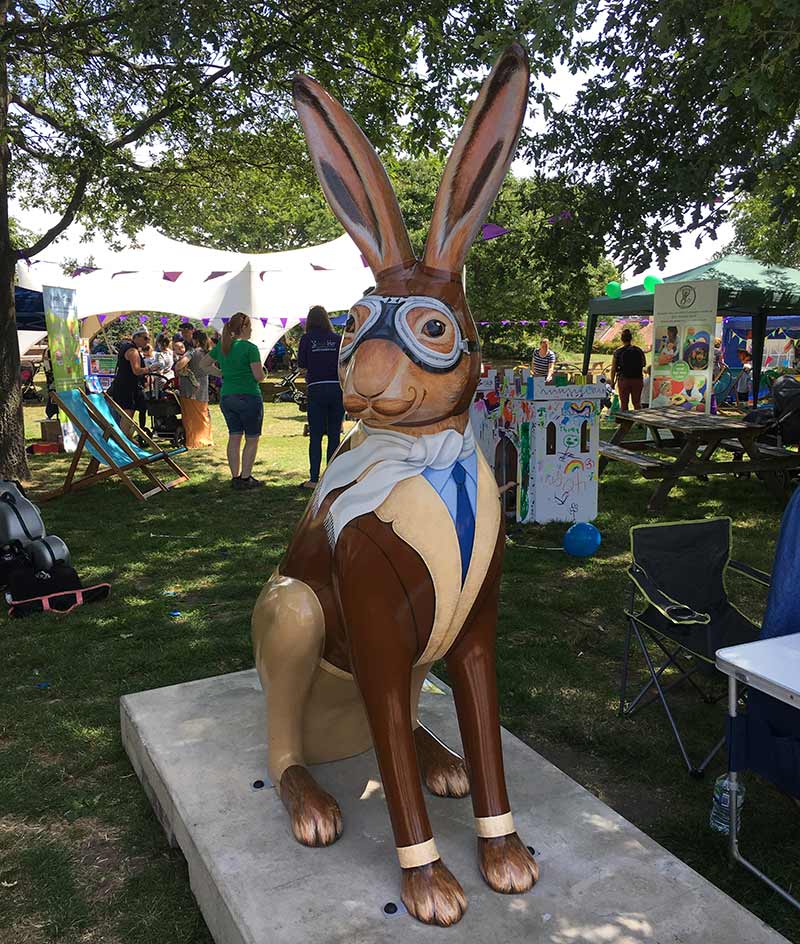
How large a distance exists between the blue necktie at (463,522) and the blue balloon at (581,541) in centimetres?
417

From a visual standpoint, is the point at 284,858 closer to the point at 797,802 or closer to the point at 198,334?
the point at 797,802

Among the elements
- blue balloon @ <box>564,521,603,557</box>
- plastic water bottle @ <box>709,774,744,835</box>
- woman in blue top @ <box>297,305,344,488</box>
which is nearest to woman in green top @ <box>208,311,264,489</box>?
woman in blue top @ <box>297,305,344,488</box>

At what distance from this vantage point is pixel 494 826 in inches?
86.0

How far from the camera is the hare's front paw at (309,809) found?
2332mm

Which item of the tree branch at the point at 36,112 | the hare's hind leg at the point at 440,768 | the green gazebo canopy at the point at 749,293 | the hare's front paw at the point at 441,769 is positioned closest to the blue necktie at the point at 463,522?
the hare's hind leg at the point at 440,768

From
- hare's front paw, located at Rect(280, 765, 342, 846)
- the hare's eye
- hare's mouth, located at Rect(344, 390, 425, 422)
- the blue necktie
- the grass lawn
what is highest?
the hare's eye

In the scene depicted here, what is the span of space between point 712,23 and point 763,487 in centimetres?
589

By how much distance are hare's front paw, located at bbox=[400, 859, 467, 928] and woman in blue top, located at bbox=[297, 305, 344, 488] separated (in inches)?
229

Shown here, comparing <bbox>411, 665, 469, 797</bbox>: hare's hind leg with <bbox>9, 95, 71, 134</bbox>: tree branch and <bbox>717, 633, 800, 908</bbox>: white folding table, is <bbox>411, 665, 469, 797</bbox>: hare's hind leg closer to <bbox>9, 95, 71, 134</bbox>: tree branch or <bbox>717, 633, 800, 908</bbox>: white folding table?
<bbox>717, 633, 800, 908</bbox>: white folding table

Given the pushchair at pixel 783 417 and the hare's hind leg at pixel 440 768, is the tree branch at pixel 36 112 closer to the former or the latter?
the hare's hind leg at pixel 440 768

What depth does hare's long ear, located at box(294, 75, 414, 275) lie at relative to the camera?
86.4 inches

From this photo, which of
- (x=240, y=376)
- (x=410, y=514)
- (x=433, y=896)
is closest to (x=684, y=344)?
(x=240, y=376)

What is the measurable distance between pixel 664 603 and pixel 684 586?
485 millimetres

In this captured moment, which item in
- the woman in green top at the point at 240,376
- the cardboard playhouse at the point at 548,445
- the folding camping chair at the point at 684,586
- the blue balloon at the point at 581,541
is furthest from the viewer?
the woman in green top at the point at 240,376
